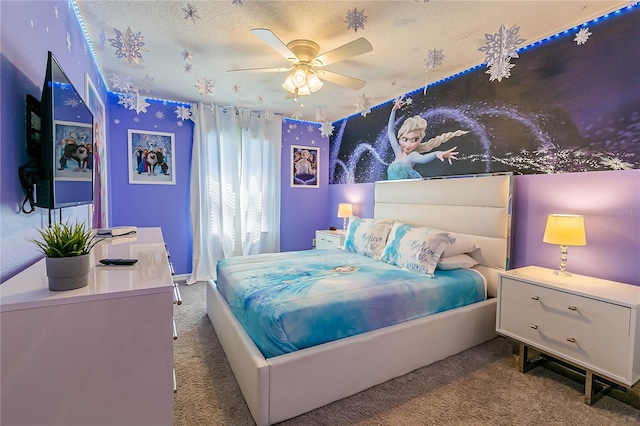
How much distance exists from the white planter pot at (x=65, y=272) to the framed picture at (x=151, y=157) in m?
3.48

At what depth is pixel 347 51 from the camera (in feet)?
6.88

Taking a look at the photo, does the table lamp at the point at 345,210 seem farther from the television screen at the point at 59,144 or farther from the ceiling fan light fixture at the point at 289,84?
the television screen at the point at 59,144

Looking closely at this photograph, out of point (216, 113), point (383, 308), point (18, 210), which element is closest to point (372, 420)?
point (383, 308)

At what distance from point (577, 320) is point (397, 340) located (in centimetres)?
113

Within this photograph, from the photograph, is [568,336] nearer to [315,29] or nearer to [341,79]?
[341,79]

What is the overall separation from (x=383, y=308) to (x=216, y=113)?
358 centimetres

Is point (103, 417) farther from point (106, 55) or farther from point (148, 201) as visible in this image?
point (148, 201)

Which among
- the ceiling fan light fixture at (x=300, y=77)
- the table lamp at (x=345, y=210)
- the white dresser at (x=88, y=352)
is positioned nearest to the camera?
the white dresser at (x=88, y=352)

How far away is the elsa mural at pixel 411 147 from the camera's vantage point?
132 inches

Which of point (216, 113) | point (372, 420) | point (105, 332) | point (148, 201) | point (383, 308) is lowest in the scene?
point (372, 420)

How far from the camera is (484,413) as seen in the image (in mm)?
1727

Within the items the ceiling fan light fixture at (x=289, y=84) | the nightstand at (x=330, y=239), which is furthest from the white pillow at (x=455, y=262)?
the ceiling fan light fixture at (x=289, y=84)

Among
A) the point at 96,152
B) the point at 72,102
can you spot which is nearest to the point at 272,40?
the point at 72,102

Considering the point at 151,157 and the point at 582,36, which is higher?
the point at 582,36
